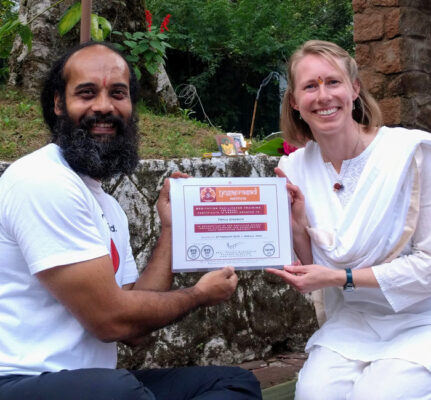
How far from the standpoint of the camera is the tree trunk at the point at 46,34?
16.5ft

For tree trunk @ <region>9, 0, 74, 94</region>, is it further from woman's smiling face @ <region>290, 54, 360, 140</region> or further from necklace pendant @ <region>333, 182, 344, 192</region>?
necklace pendant @ <region>333, 182, 344, 192</region>

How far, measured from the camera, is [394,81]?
471cm

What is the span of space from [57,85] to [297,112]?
3.39ft

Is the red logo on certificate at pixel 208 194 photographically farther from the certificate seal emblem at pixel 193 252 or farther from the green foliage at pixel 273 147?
the green foliage at pixel 273 147

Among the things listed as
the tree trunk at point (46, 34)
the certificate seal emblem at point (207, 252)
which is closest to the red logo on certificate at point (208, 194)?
the certificate seal emblem at point (207, 252)

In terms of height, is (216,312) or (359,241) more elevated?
(359,241)

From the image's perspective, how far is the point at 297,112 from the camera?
269 centimetres

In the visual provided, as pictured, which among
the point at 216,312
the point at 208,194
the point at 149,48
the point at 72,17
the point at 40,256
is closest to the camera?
the point at 40,256

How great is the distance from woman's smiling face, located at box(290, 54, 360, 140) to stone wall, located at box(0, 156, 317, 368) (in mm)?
1200

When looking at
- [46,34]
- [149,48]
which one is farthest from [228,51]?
[149,48]

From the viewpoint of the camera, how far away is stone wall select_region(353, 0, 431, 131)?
4.66 metres

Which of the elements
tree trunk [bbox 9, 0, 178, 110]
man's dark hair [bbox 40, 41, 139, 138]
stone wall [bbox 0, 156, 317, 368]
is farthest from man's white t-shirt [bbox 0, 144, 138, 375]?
tree trunk [bbox 9, 0, 178, 110]

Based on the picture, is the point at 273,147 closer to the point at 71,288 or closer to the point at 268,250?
the point at 268,250

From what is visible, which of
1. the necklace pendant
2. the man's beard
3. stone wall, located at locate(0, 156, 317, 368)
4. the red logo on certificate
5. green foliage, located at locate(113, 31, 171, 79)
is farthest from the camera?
green foliage, located at locate(113, 31, 171, 79)
